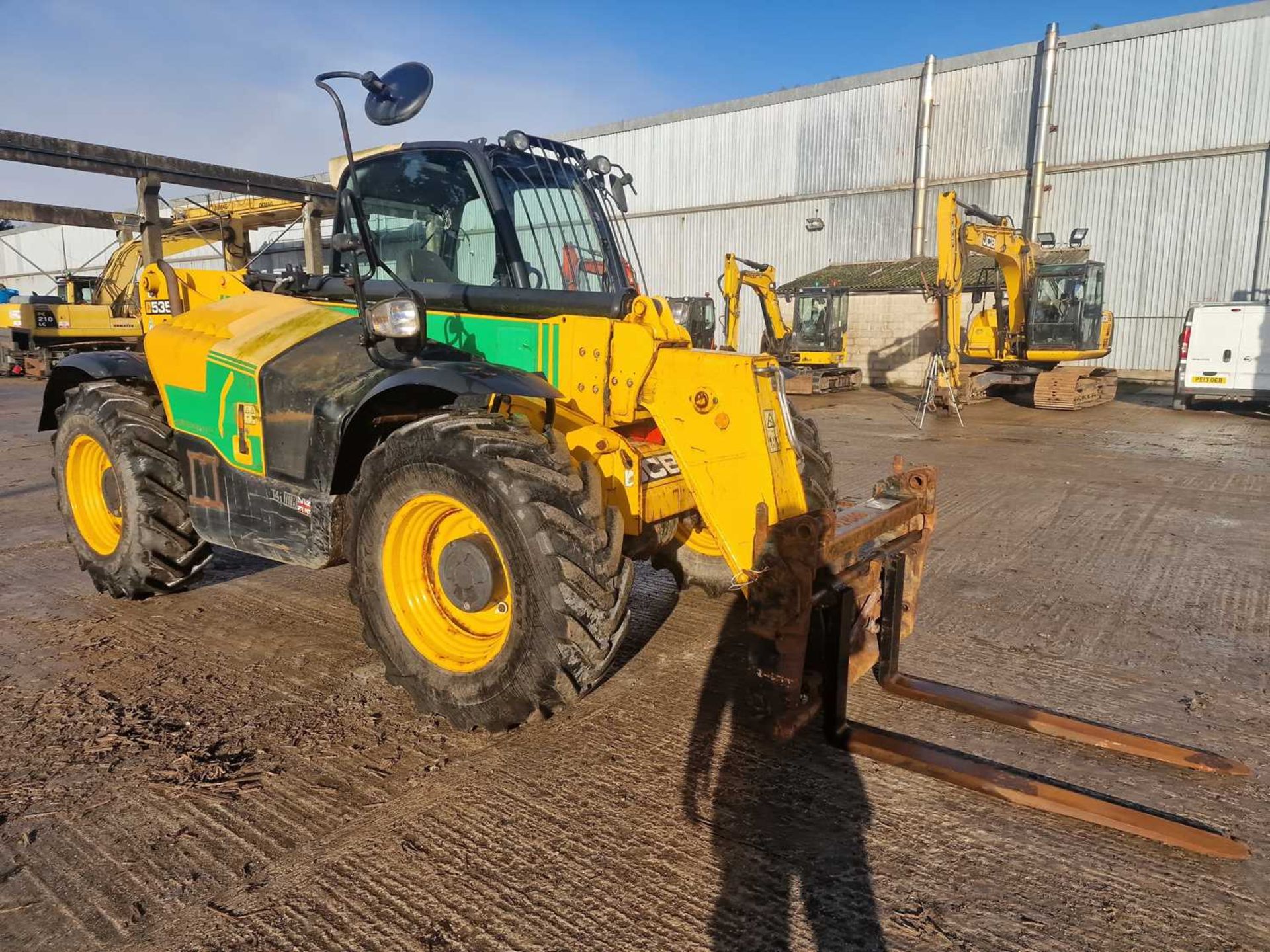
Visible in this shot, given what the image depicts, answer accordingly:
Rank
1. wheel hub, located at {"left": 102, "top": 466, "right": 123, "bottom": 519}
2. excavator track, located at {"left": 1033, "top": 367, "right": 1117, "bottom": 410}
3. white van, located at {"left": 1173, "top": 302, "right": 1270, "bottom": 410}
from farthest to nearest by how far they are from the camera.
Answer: excavator track, located at {"left": 1033, "top": 367, "right": 1117, "bottom": 410} → white van, located at {"left": 1173, "top": 302, "right": 1270, "bottom": 410} → wheel hub, located at {"left": 102, "top": 466, "right": 123, "bottom": 519}

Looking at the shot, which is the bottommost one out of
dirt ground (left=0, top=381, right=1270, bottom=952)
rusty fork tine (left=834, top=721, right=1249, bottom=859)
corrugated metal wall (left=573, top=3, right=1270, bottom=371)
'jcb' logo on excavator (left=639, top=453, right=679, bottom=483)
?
dirt ground (left=0, top=381, right=1270, bottom=952)

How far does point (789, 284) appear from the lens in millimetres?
24562

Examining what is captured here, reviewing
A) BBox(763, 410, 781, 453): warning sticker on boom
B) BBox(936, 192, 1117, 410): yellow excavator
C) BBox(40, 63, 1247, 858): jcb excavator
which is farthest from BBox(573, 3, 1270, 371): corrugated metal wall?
BBox(763, 410, 781, 453): warning sticker on boom

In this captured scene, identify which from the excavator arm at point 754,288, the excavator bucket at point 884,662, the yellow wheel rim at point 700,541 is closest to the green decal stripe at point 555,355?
the yellow wheel rim at point 700,541

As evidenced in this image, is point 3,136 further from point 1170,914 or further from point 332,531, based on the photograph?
point 1170,914

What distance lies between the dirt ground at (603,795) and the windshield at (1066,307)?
14.1m

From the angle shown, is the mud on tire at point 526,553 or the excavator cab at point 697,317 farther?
the excavator cab at point 697,317

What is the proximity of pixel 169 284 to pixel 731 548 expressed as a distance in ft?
13.2

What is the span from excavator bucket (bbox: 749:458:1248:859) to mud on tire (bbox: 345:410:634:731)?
58 centimetres

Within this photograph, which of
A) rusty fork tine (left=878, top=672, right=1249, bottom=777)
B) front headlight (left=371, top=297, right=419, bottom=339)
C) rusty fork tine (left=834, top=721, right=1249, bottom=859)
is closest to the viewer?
rusty fork tine (left=834, top=721, right=1249, bottom=859)

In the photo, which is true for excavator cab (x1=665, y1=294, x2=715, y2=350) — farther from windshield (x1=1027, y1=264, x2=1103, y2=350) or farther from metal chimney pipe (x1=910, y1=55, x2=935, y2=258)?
metal chimney pipe (x1=910, y1=55, x2=935, y2=258)

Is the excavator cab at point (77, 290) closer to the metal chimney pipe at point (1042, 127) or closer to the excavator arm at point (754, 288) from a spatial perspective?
the excavator arm at point (754, 288)

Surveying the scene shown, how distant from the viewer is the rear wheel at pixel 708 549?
4.20 meters

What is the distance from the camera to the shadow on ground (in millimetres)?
2287
